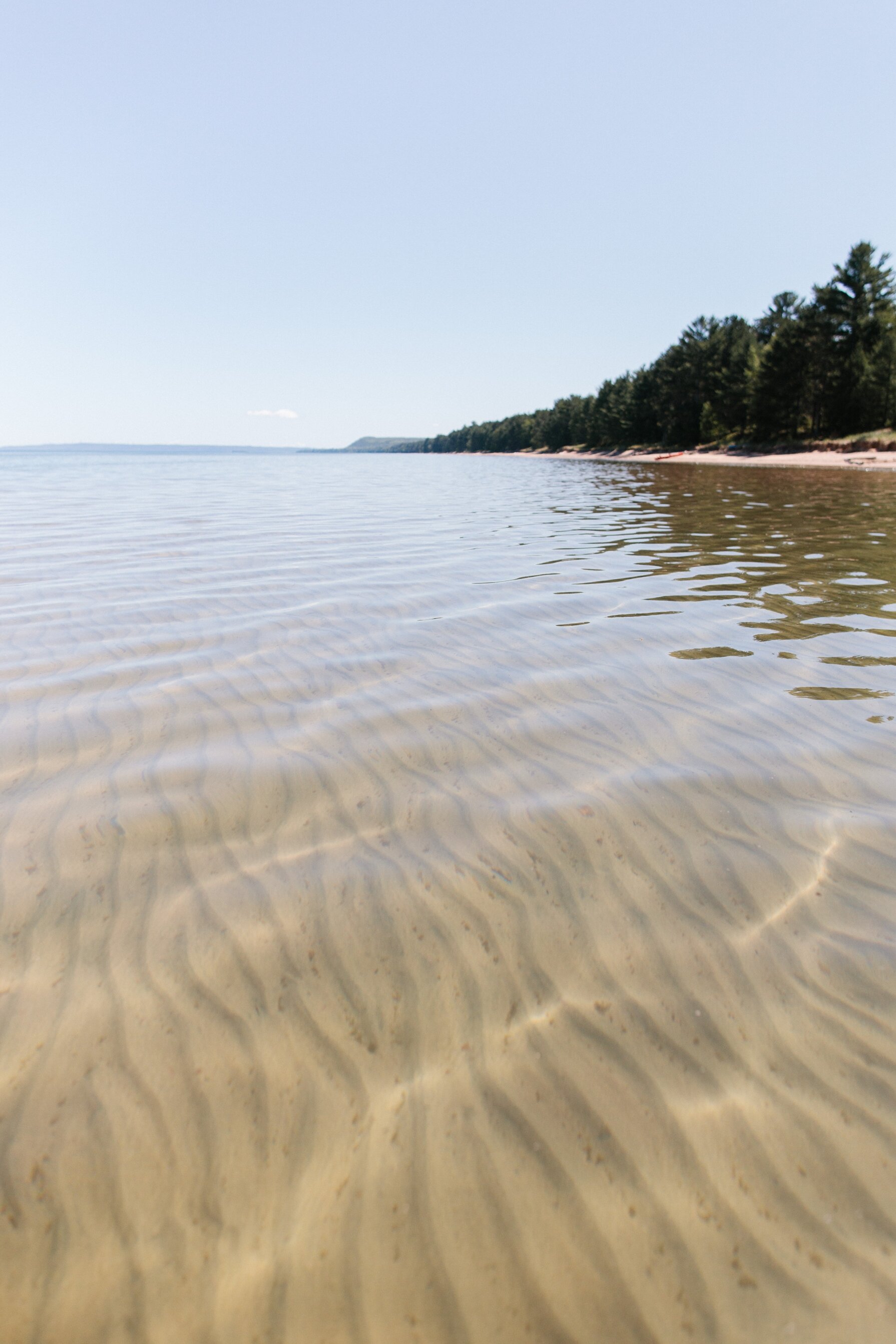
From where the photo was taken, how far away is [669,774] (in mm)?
3346

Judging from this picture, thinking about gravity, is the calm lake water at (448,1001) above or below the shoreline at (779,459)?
below

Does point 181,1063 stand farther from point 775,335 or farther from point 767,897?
point 775,335

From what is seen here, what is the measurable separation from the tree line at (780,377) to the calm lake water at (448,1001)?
4960 cm

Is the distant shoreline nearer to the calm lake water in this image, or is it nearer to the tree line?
the tree line

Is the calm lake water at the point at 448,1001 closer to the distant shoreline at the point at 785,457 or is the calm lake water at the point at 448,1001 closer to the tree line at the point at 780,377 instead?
the distant shoreline at the point at 785,457

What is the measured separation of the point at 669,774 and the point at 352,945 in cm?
186

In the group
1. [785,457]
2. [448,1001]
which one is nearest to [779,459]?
[785,457]

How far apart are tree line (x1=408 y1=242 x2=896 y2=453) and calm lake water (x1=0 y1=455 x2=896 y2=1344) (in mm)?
49602

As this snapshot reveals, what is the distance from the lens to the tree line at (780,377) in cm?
4341

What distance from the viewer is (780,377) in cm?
4775

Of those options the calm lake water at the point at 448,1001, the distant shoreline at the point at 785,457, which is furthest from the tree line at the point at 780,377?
the calm lake water at the point at 448,1001

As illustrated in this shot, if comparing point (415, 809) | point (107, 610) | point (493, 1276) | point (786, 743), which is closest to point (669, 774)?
point (786, 743)

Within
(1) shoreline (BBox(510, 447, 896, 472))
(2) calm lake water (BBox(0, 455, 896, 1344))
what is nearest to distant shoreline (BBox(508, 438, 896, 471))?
(1) shoreline (BBox(510, 447, 896, 472))

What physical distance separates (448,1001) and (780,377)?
56.3 meters
